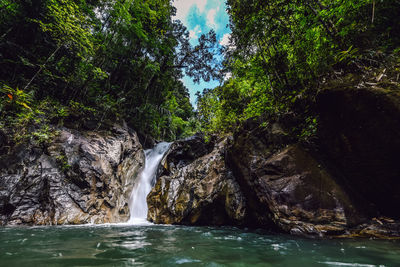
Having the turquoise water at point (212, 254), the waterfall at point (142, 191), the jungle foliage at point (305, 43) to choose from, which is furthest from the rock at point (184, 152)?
the turquoise water at point (212, 254)

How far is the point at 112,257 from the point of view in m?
2.26

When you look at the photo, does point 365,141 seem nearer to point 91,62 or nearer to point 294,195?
point 294,195

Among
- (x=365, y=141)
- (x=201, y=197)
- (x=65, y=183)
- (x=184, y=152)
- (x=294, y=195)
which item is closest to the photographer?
(x=365, y=141)

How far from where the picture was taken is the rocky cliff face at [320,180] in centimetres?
333

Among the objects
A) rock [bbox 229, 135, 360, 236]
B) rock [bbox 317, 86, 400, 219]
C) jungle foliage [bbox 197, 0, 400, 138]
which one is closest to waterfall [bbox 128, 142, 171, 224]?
rock [bbox 229, 135, 360, 236]

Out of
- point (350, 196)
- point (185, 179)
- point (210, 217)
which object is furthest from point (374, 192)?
point (185, 179)

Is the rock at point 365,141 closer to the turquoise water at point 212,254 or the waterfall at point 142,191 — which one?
the turquoise water at point 212,254

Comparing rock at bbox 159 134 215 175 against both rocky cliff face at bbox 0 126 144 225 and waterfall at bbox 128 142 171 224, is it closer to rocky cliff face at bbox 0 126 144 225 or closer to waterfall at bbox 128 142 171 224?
Answer: waterfall at bbox 128 142 171 224

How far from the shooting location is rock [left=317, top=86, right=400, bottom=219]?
305 cm

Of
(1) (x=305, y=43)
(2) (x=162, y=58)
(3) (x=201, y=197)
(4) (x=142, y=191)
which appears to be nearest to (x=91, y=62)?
(2) (x=162, y=58)

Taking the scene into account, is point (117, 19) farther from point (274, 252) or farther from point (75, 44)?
point (274, 252)

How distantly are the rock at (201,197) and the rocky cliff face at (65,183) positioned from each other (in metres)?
1.91

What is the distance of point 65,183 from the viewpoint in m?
6.61

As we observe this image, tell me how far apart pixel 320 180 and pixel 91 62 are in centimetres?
1375
